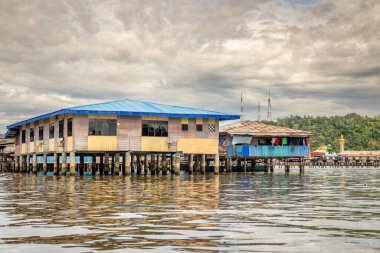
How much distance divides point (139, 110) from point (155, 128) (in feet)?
7.61

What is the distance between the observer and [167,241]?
8781mm

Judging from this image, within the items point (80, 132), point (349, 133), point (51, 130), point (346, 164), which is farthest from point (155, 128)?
point (349, 133)

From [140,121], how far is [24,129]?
21.4 meters

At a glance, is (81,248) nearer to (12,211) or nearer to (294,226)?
(294,226)

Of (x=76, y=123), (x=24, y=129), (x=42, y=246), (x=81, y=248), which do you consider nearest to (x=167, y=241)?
(x=81, y=248)

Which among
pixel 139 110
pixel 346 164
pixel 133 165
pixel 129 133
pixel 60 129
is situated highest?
pixel 139 110

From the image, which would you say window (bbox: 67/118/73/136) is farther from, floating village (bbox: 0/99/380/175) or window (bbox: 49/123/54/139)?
window (bbox: 49/123/54/139)

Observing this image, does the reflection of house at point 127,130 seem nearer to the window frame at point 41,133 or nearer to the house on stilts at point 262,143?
the window frame at point 41,133

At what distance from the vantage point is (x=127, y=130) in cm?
4703

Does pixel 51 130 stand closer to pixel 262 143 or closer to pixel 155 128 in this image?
pixel 155 128

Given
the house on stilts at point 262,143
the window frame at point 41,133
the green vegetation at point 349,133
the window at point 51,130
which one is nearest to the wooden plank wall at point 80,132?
the window at point 51,130

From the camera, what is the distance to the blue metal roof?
45.6m

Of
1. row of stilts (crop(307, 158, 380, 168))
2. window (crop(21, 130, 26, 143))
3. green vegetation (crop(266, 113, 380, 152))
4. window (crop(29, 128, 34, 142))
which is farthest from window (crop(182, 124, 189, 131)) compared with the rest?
green vegetation (crop(266, 113, 380, 152))

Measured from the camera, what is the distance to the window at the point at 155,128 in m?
48.0
